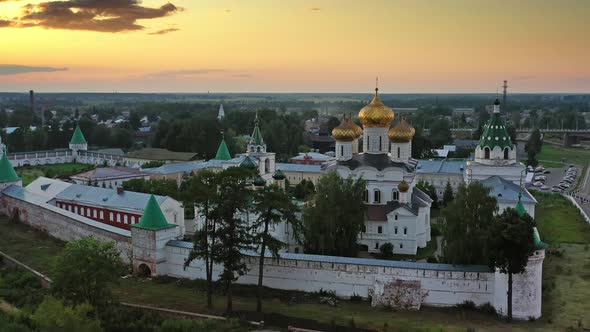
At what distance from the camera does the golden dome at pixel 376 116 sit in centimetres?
3111

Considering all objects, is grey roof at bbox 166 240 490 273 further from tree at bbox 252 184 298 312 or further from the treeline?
the treeline

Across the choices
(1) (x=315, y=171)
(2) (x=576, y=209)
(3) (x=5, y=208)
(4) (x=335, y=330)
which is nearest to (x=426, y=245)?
(4) (x=335, y=330)

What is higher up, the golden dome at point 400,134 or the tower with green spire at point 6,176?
the golden dome at point 400,134

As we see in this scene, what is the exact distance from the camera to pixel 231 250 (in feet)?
66.8

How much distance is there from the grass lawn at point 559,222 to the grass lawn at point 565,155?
2567cm

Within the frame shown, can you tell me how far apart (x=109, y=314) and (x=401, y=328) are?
9.17 metres

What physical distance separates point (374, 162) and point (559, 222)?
12.4m

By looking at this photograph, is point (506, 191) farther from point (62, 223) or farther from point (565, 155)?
point (565, 155)

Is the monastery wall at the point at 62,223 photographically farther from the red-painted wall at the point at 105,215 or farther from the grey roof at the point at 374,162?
the grey roof at the point at 374,162

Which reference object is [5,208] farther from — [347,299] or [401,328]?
[401,328]

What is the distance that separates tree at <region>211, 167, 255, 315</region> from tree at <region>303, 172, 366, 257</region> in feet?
14.8

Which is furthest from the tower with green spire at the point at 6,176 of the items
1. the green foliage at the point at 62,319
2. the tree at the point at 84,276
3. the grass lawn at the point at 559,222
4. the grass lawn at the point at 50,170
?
the grass lawn at the point at 559,222

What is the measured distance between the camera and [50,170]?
175 ft

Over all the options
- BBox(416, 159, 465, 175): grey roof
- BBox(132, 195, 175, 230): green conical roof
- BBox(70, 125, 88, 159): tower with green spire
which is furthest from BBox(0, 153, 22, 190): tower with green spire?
BBox(70, 125, 88, 159): tower with green spire
